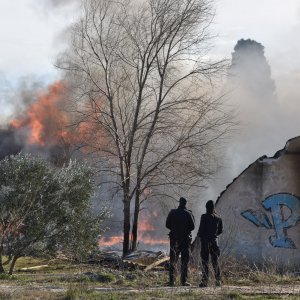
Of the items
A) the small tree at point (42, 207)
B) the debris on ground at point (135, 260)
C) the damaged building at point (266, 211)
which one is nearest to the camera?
the small tree at point (42, 207)

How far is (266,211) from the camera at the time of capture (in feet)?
51.5

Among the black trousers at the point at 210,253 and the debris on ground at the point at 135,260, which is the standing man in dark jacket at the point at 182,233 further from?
the debris on ground at the point at 135,260

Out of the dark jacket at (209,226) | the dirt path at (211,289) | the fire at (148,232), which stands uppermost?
the fire at (148,232)

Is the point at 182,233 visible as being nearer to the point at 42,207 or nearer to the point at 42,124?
the point at 42,207

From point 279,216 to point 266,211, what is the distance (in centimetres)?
41

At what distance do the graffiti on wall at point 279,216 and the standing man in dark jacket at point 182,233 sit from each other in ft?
17.3

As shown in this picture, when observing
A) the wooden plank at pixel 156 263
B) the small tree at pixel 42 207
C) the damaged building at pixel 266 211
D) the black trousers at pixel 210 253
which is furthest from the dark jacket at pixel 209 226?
the small tree at pixel 42 207

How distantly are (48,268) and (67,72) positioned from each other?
1072 centimetres

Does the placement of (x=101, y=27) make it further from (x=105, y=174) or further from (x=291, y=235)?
(x=291, y=235)

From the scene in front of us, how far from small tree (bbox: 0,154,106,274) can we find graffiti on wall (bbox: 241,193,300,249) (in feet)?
16.9

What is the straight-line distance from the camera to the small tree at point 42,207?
575 inches

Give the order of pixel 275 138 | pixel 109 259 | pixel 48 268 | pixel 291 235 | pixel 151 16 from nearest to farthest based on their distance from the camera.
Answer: pixel 291 235 < pixel 48 268 < pixel 109 259 < pixel 151 16 < pixel 275 138

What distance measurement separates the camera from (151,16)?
78.2ft

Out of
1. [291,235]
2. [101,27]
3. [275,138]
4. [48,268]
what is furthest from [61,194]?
[275,138]
